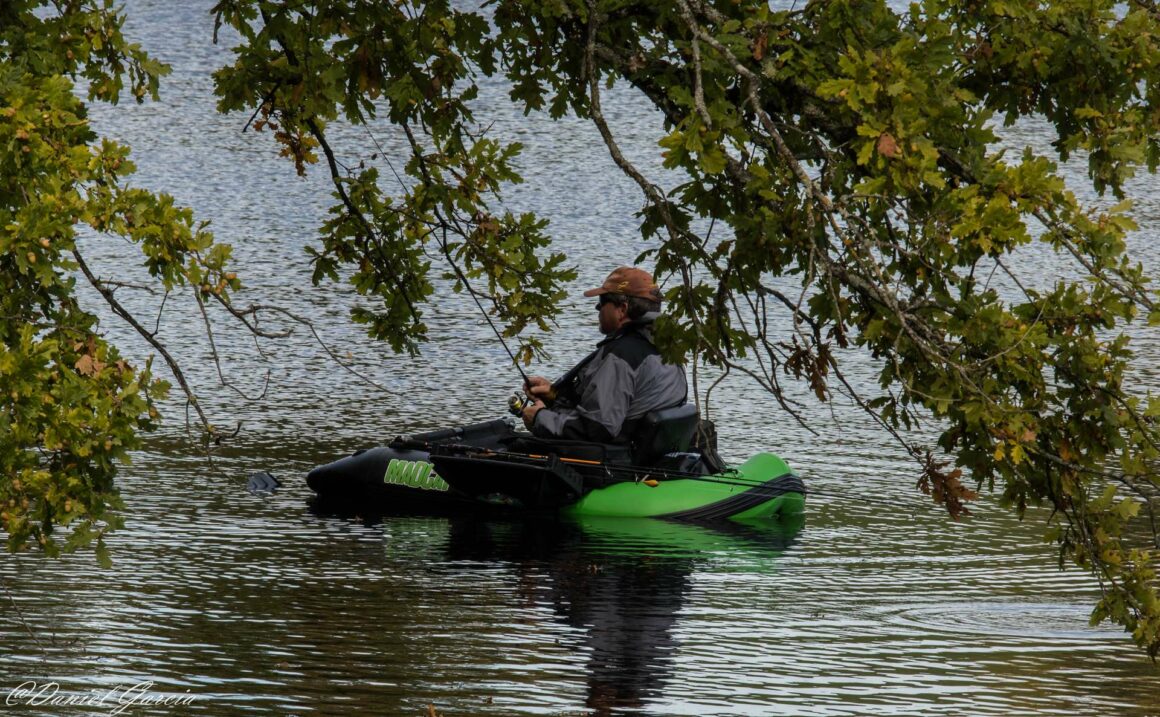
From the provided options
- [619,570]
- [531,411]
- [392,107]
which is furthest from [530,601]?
[392,107]

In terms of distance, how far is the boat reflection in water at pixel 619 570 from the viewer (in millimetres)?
9284

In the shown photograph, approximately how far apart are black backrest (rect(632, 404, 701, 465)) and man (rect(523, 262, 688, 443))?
73 millimetres

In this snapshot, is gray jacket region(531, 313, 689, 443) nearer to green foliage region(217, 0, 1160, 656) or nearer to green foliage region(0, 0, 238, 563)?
green foliage region(217, 0, 1160, 656)

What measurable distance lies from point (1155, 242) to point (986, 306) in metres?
21.3

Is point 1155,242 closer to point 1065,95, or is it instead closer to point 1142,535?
point 1142,535

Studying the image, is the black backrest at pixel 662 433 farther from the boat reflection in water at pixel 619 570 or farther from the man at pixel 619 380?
the boat reflection in water at pixel 619 570

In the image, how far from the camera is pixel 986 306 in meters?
5.77

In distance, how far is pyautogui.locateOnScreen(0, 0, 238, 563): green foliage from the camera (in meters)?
5.50

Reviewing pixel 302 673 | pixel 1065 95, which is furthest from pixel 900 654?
pixel 1065 95
